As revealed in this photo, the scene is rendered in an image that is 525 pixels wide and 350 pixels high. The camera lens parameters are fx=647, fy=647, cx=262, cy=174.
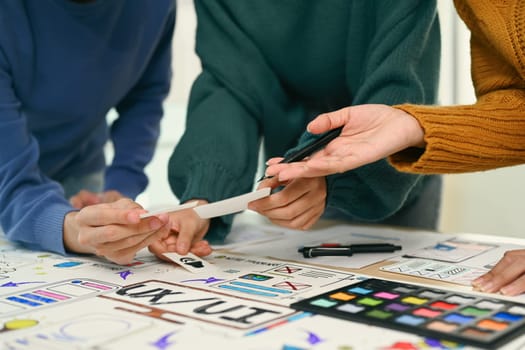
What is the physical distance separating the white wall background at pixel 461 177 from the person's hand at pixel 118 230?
90 cm

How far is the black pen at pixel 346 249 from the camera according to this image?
81cm

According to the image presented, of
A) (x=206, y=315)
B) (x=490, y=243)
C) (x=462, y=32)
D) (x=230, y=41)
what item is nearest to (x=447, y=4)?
(x=462, y=32)

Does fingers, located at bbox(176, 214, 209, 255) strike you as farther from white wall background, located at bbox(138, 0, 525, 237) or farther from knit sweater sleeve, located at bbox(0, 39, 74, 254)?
white wall background, located at bbox(138, 0, 525, 237)

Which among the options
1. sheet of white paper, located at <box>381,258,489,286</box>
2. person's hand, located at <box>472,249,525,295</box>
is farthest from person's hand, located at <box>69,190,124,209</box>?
person's hand, located at <box>472,249,525,295</box>

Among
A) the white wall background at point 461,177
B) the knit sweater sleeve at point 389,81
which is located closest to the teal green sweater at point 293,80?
the knit sweater sleeve at point 389,81

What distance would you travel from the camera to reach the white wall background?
5.69 ft

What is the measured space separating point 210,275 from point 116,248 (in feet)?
0.39

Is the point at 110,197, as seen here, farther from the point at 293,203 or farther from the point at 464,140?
the point at 464,140

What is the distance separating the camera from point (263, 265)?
77 centimetres

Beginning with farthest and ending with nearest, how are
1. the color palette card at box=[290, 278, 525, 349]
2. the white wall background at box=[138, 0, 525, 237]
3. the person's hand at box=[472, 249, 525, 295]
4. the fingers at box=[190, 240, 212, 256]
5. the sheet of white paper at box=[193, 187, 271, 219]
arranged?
1. the white wall background at box=[138, 0, 525, 237]
2. the fingers at box=[190, 240, 212, 256]
3. the sheet of white paper at box=[193, 187, 271, 219]
4. the person's hand at box=[472, 249, 525, 295]
5. the color palette card at box=[290, 278, 525, 349]

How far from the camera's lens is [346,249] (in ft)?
2.67

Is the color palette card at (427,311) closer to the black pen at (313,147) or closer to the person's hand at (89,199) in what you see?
the black pen at (313,147)

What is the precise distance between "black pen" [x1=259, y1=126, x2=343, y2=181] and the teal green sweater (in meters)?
0.12

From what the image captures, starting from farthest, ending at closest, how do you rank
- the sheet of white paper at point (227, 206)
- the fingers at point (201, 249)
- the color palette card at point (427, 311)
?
1. the fingers at point (201, 249)
2. the sheet of white paper at point (227, 206)
3. the color palette card at point (427, 311)
